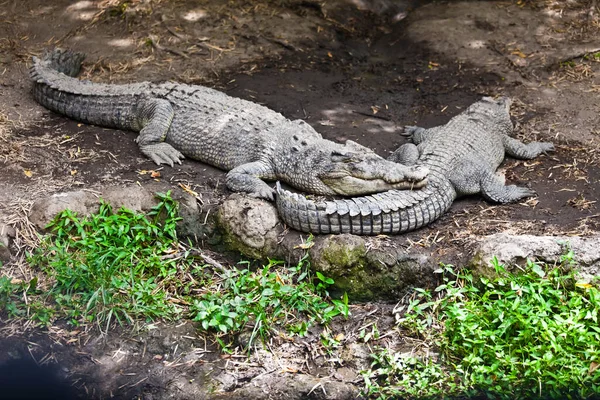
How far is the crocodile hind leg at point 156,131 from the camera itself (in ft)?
19.5

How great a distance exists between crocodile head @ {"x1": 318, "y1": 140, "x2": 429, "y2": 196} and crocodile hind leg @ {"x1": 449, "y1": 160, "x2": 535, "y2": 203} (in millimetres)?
390

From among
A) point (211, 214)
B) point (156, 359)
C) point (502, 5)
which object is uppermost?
point (502, 5)

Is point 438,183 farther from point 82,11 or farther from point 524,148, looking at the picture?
point 82,11

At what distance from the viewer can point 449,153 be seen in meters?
5.65

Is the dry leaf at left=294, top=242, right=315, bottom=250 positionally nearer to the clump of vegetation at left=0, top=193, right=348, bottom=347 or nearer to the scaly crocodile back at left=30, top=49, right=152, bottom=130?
the clump of vegetation at left=0, top=193, right=348, bottom=347

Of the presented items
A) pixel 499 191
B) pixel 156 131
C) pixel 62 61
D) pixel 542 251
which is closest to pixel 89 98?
pixel 156 131

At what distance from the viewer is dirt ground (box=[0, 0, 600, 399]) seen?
445 cm

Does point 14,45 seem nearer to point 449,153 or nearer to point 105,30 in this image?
point 105,30

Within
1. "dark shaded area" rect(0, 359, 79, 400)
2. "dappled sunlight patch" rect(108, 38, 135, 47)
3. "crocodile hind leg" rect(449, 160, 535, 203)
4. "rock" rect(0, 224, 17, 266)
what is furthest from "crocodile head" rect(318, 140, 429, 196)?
"dappled sunlight patch" rect(108, 38, 135, 47)

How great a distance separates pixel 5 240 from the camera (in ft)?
16.6

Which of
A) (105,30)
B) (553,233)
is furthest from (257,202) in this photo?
(105,30)

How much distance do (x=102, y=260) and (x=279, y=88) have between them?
2.98 meters

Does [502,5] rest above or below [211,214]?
above

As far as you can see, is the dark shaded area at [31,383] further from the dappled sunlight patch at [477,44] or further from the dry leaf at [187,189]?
the dappled sunlight patch at [477,44]
